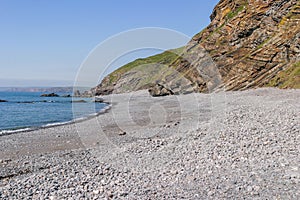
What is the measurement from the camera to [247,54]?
162ft

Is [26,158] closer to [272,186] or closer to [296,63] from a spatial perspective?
[272,186]

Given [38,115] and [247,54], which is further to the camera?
[247,54]

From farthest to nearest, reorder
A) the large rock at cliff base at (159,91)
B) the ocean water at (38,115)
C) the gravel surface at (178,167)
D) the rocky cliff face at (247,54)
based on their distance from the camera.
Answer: the large rock at cliff base at (159,91) < the rocky cliff face at (247,54) < the ocean water at (38,115) < the gravel surface at (178,167)

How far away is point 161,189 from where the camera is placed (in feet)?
27.9

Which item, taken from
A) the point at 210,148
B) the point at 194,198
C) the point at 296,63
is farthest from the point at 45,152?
the point at 296,63

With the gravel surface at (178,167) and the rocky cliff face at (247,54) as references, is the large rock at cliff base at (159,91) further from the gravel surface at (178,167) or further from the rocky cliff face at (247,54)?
the gravel surface at (178,167)

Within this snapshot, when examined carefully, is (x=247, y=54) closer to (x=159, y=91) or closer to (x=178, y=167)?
(x=159, y=91)

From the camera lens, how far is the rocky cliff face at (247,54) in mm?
42625

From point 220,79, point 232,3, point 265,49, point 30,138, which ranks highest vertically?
point 232,3

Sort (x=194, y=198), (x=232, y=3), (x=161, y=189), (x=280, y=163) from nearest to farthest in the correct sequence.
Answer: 1. (x=194, y=198)
2. (x=161, y=189)
3. (x=280, y=163)
4. (x=232, y=3)

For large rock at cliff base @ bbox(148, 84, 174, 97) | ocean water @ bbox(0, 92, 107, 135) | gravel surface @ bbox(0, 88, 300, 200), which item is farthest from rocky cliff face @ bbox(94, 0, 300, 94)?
gravel surface @ bbox(0, 88, 300, 200)

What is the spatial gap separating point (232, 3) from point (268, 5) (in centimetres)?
1364

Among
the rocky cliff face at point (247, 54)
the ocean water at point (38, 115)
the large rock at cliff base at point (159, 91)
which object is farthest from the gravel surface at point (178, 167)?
the large rock at cliff base at point (159, 91)

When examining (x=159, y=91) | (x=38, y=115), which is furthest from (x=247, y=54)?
A: (x=38, y=115)
